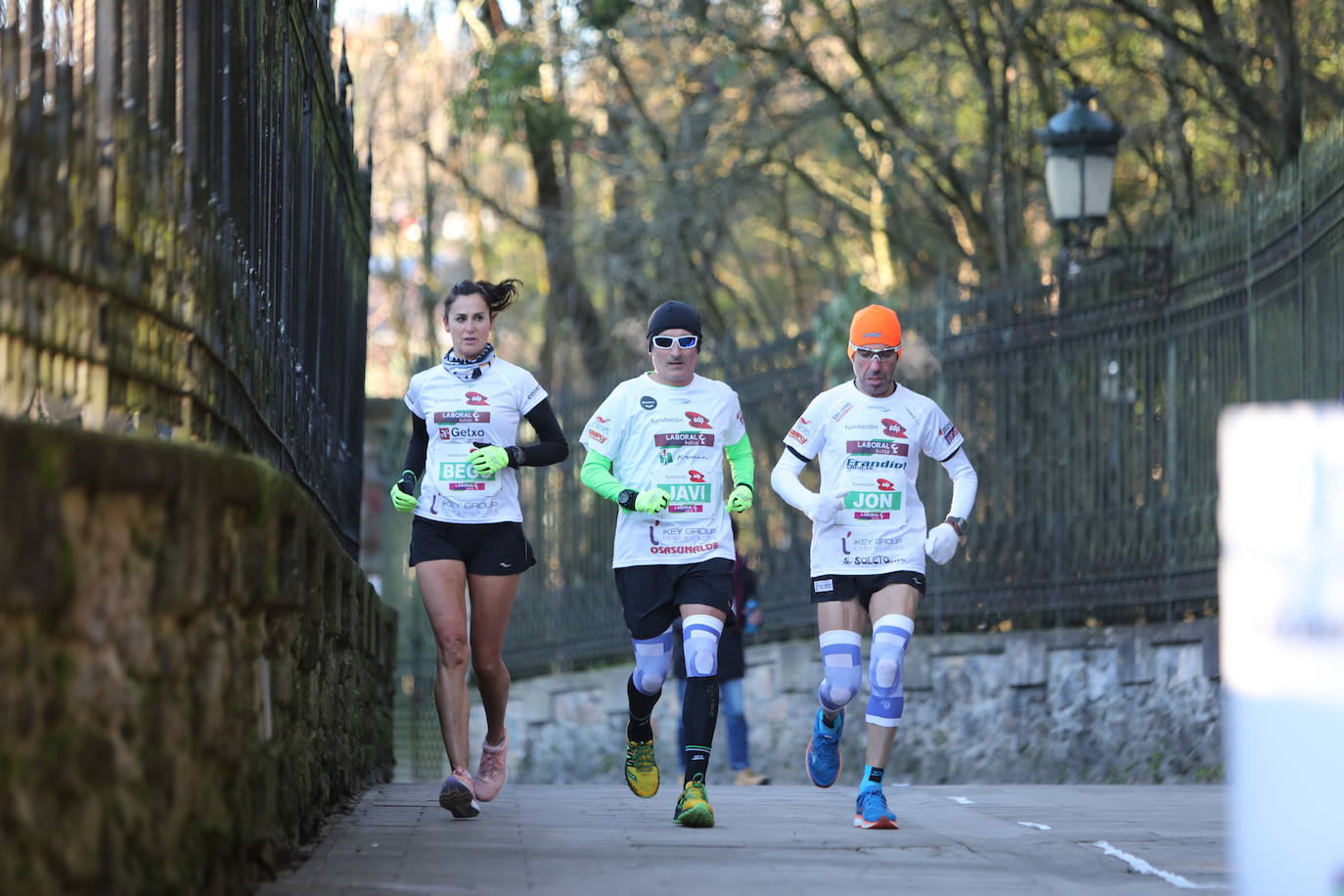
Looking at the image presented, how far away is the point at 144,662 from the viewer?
3.86m

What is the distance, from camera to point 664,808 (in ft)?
27.2

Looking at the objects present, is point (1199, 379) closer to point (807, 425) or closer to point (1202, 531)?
point (1202, 531)

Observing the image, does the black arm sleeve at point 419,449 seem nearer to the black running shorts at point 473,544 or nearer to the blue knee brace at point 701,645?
the black running shorts at point 473,544

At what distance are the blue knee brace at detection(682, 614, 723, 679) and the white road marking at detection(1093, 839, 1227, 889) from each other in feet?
5.21

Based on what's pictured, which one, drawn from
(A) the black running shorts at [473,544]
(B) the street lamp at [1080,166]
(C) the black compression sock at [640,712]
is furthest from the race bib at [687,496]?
(B) the street lamp at [1080,166]

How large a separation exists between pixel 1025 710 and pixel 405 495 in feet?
19.3

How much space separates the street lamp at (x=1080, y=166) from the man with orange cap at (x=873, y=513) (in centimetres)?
546

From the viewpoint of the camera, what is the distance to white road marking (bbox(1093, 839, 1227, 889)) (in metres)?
5.75

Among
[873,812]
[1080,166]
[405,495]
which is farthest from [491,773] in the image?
[1080,166]

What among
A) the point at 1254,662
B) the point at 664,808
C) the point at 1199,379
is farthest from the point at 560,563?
the point at 1254,662

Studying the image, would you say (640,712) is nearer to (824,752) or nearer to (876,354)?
(824,752)

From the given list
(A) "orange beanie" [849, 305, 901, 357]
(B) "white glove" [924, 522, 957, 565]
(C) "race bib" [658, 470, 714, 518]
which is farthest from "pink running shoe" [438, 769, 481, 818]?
(A) "orange beanie" [849, 305, 901, 357]

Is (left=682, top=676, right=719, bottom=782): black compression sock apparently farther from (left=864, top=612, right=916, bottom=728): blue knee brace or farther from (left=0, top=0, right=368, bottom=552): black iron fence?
(left=0, top=0, right=368, bottom=552): black iron fence

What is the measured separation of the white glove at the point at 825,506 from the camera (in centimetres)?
794
